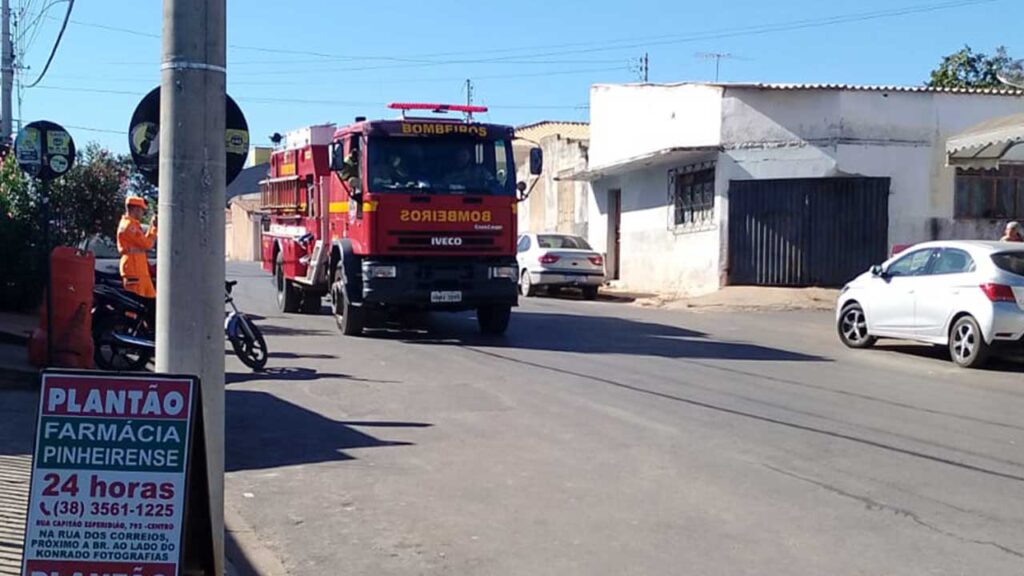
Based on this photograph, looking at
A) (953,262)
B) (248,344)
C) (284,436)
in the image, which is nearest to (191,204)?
(284,436)

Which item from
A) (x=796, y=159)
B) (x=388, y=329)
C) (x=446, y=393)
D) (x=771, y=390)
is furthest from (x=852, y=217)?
(x=446, y=393)

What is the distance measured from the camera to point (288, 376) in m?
12.8

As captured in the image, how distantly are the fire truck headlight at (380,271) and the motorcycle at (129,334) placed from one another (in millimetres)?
3005

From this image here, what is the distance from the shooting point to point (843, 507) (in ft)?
23.9

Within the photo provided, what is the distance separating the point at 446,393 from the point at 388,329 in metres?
6.68

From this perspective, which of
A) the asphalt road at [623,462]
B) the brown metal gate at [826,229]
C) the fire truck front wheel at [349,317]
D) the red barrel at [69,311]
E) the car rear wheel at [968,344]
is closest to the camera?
the asphalt road at [623,462]

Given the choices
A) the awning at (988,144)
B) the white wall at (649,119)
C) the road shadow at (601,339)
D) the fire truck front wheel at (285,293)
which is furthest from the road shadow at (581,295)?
the fire truck front wheel at (285,293)

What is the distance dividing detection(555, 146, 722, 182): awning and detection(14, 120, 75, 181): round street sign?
673 inches

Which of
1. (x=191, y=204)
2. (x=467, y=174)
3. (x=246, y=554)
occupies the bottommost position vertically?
(x=246, y=554)

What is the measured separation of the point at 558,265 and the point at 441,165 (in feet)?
37.7

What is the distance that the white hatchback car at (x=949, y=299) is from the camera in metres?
14.1

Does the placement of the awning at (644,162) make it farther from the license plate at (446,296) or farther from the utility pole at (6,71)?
the utility pole at (6,71)

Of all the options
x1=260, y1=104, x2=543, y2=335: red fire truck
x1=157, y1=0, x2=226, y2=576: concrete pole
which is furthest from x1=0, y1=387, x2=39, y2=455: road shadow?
x1=260, y1=104, x2=543, y2=335: red fire truck

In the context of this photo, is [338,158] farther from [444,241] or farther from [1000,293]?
[1000,293]
